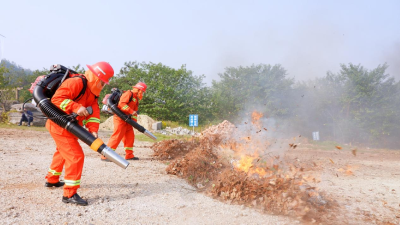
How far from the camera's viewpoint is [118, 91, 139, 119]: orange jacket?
7000 millimetres

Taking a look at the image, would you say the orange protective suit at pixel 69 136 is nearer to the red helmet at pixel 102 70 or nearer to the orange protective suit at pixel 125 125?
the red helmet at pixel 102 70

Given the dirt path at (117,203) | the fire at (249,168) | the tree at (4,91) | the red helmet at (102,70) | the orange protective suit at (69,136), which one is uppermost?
the tree at (4,91)

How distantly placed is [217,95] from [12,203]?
89.0 ft

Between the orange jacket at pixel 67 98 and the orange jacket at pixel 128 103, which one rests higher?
the orange jacket at pixel 128 103

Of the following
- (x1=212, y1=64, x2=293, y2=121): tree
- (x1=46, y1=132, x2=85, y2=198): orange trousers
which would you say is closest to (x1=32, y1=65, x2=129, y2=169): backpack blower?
(x1=46, y1=132, x2=85, y2=198): orange trousers

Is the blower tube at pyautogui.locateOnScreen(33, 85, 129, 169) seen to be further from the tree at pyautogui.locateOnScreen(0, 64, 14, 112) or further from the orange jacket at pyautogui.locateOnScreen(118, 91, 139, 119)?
the tree at pyautogui.locateOnScreen(0, 64, 14, 112)

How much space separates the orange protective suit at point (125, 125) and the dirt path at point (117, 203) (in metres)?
1.33

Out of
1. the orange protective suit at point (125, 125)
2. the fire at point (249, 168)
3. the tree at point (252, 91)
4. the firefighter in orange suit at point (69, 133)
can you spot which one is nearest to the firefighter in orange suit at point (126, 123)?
the orange protective suit at point (125, 125)

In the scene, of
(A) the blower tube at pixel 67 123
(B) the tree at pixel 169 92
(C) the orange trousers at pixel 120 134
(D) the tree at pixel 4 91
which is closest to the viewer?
(A) the blower tube at pixel 67 123

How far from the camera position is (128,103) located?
725 cm

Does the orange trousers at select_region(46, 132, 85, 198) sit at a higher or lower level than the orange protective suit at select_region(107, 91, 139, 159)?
lower

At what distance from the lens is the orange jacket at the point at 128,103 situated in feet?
23.0

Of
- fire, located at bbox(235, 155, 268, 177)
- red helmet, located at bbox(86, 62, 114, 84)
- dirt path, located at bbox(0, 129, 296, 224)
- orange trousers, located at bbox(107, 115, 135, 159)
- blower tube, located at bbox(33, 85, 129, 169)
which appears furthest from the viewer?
orange trousers, located at bbox(107, 115, 135, 159)

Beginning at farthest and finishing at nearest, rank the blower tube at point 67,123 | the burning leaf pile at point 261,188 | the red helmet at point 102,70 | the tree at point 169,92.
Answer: the tree at point 169,92 < the red helmet at point 102,70 < the burning leaf pile at point 261,188 < the blower tube at point 67,123
